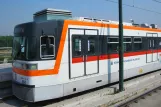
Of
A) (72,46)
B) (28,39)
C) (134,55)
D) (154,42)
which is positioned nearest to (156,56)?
(154,42)

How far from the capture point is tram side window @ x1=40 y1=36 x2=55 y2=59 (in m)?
8.89

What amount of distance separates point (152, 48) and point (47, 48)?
9.47 m

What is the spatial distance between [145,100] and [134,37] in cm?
502

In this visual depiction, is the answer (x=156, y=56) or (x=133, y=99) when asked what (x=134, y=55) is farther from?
(x=133, y=99)

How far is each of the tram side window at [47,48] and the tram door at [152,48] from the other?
8528 millimetres

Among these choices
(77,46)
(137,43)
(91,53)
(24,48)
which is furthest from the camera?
(137,43)

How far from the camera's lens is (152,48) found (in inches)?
646

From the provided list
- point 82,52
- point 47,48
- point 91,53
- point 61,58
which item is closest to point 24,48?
point 47,48

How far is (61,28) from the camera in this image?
934 centimetres

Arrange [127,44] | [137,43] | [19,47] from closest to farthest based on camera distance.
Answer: [19,47], [127,44], [137,43]

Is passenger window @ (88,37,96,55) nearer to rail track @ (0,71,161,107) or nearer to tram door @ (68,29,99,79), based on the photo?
tram door @ (68,29,99,79)

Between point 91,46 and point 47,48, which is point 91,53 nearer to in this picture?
point 91,46

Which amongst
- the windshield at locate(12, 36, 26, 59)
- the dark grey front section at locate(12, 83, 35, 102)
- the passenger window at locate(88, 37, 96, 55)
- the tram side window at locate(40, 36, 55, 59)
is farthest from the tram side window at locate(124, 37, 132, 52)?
the dark grey front section at locate(12, 83, 35, 102)

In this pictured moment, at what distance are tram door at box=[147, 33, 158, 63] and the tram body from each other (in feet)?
14.1
